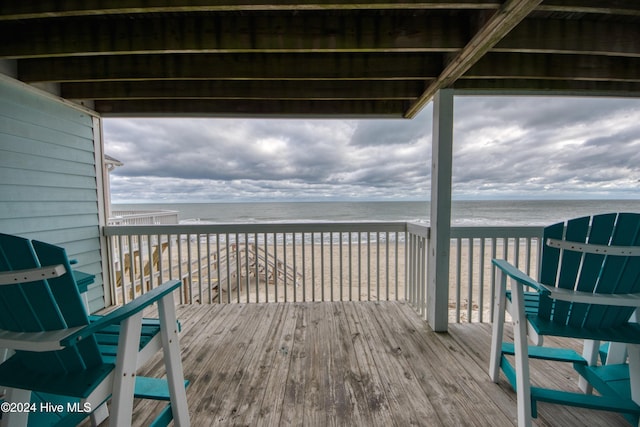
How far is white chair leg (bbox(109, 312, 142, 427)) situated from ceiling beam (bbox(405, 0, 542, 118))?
7.31 feet

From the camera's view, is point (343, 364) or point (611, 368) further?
point (343, 364)

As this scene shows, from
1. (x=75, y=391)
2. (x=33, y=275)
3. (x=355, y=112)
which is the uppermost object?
(x=355, y=112)

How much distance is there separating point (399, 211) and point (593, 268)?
1923cm

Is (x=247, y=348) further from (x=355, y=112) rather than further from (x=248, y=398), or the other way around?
(x=355, y=112)

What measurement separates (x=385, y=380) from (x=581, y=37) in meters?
2.72

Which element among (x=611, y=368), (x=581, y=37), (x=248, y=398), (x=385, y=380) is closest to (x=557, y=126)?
(x=581, y=37)

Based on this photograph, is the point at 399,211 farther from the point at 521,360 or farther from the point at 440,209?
the point at 521,360

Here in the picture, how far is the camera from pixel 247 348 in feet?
6.53

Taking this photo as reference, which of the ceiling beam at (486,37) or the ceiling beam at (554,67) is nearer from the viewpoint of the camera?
the ceiling beam at (486,37)

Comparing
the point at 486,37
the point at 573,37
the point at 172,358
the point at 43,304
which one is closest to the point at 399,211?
the point at 573,37

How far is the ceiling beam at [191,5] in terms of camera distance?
1.32 meters

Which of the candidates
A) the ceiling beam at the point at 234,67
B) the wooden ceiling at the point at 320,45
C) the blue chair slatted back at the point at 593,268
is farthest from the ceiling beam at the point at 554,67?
the blue chair slatted back at the point at 593,268

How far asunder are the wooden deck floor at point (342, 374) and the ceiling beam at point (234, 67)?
223 cm

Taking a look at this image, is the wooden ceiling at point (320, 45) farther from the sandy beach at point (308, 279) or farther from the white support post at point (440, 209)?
the sandy beach at point (308, 279)
